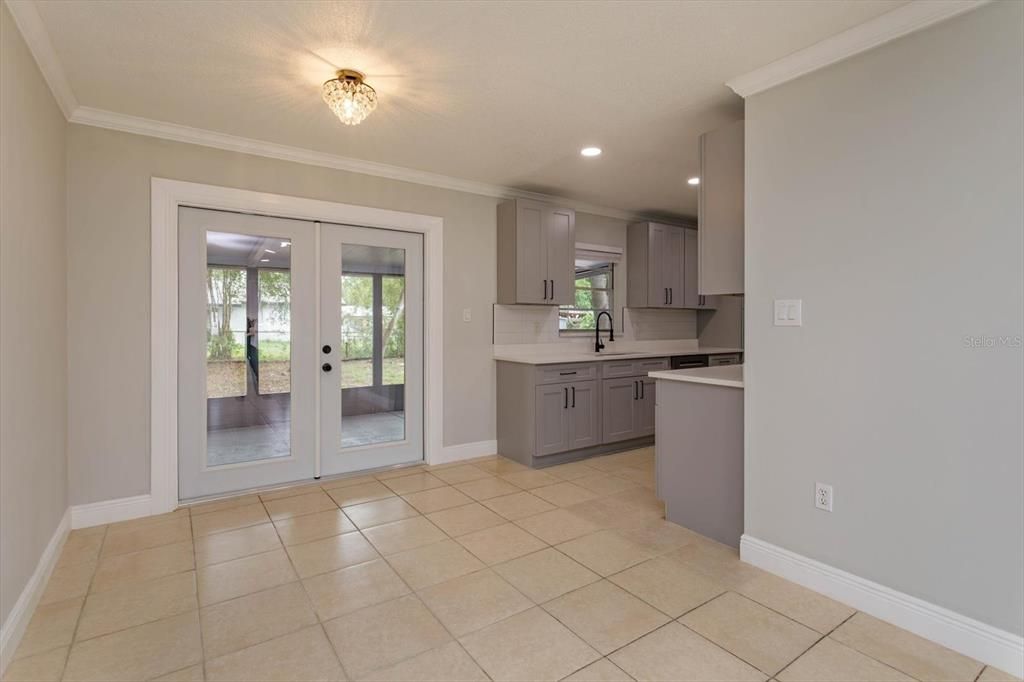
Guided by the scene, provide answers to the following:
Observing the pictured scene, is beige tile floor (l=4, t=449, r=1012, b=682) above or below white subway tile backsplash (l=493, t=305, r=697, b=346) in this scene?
below

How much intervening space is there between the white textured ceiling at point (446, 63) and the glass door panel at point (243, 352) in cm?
74

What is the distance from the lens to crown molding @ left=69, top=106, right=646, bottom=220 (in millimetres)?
3127

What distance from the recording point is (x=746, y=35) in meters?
2.25

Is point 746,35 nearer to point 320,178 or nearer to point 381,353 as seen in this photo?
point 320,178

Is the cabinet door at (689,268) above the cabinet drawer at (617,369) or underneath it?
above

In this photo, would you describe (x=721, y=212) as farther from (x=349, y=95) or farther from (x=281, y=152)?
(x=281, y=152)

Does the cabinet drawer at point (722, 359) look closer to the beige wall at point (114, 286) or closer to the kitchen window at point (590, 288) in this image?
the kitchen window at point (590, 288)

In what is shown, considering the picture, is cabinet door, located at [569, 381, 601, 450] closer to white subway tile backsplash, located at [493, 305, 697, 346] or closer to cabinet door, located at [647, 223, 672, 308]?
white subway tile backsplash, located at [493, 305, 697, 346]

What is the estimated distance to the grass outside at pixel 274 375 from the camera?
3.63 m

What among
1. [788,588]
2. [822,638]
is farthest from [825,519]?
[822,638]

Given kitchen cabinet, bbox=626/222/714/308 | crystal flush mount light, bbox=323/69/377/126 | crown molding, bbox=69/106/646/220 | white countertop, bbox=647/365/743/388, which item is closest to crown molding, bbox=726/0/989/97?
white countertop, bbox=647/365/743/388

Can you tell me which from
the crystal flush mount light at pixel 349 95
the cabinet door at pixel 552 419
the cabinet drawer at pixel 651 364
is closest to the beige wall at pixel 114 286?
the crystal flush mount light at pixel 349 95

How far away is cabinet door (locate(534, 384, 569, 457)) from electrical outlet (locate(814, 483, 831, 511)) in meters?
2.32

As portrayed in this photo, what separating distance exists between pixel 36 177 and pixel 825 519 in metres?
3.98
